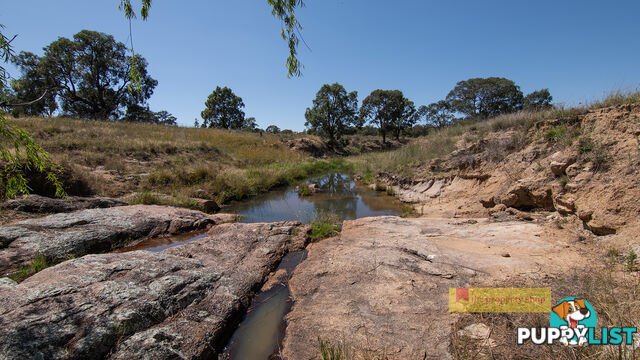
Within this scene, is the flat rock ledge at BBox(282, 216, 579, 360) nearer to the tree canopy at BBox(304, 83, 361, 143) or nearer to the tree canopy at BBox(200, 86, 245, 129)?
the tree canopy at BBox(304, 83, 361, 143)

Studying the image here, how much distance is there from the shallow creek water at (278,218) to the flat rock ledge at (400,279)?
236 millimetres

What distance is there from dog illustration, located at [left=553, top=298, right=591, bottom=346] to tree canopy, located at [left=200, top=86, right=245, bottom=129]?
152 feet

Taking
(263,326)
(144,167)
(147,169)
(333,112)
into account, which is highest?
(333,112)

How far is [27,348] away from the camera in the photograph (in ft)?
6.14

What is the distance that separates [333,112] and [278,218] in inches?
1296

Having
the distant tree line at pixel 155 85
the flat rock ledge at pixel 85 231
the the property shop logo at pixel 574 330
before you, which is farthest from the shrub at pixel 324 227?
the distant tree line at pixel 155 85

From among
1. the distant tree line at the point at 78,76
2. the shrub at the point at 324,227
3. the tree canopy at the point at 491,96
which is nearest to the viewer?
the shrub at the point at 324,227

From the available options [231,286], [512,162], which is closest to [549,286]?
[231,286]

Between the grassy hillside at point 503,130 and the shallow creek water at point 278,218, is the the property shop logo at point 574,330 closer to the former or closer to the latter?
the shallow creek water at point 278,218

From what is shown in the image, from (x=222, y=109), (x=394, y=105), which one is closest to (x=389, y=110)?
(x=394, y=105)

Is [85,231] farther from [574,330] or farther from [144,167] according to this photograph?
[144,167]

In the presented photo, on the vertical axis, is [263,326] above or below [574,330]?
below

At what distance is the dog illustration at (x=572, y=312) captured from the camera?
6.82 ft

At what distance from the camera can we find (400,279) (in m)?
3.28
